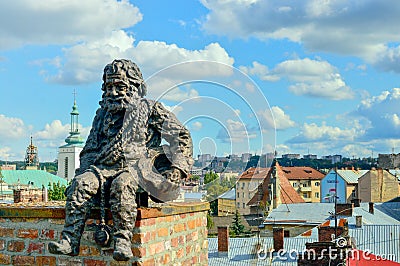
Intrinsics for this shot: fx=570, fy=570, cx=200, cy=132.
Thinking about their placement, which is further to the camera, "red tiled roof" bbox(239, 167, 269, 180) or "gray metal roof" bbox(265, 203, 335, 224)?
"gray metal roof" bbox(265, 203, 335, 224)

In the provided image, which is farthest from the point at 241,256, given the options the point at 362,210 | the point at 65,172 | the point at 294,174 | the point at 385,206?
the point at 65,172

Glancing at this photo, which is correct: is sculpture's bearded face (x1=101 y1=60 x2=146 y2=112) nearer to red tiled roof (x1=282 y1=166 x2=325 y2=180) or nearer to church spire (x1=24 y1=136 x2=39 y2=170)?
red tiled roof (x1=282 y1=166 x2=325 y2=180)

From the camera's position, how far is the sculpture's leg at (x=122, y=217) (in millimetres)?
3359

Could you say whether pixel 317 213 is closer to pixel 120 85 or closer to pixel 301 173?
pixel 120 85

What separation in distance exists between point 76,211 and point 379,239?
17.2 meters

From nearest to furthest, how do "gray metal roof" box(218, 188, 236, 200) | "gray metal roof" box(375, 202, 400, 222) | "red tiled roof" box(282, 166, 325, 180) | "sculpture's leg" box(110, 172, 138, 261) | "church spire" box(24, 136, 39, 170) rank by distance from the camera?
"sculpture's leg" box(110, 172, 138, 261) → "gray metal roof" box(218, 188, 236, 200) → "gray metal roof" box(375, 202, 400, 222) → "red tiled roof" box(282, 166, 325, 180) → "church spire" box(24, 136, 39, 170)

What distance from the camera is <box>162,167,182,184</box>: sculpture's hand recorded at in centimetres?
384

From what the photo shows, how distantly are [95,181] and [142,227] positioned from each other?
41cm

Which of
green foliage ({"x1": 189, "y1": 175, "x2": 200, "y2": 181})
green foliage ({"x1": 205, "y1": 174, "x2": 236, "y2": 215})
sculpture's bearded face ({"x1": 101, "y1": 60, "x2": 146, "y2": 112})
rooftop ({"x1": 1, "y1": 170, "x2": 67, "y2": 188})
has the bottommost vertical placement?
rooftop ({"x1": 1, "y1": 170, "x2": 67, "y2": 188})

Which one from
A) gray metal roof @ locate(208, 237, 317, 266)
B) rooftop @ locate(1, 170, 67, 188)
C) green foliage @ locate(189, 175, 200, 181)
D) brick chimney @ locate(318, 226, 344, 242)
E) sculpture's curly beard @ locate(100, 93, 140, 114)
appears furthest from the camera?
rooftop @ locate(1, 170, 67, 188)

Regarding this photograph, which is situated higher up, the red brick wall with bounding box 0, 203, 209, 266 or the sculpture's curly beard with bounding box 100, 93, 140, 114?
the sculpture's curly beard with bounding box 100, 93, 140, 114

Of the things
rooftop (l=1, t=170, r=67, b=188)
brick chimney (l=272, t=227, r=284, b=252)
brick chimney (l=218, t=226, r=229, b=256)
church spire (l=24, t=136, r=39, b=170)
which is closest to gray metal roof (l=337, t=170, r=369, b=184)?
rooftop (l=1, t=170, r=67, b=188)

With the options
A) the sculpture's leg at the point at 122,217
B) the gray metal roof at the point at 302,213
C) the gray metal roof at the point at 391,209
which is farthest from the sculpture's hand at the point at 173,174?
the gray metal roof at the point at 391,209

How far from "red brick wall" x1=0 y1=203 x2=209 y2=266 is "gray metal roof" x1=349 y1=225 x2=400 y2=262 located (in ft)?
47.1
